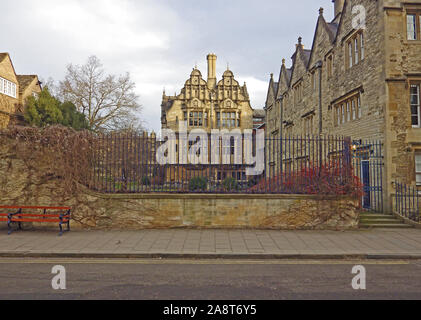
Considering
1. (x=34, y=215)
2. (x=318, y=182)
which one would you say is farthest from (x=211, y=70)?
(x=34, y=215)

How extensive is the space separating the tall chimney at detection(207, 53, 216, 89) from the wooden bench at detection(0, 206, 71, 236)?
34.6 meters

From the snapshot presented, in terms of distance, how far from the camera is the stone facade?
39750 millimetres

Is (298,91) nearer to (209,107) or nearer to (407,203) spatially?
(407,203)

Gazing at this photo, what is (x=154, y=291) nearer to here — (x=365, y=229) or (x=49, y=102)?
(x=365, y=229)

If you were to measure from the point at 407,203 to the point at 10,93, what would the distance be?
105 ft

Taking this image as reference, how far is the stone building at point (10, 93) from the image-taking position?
92.7 feet

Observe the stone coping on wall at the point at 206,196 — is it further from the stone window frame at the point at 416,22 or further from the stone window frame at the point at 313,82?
the stone window frame at the point at 313,82

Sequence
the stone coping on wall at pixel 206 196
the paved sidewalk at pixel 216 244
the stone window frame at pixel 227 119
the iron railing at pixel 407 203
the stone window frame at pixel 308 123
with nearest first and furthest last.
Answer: the paved sidewalk at pixel 216 244 < the stone coping on wall at pixel 206 196 < the iron railing at pixel 407 203 < the stone window frame at pixel 308 123 < the stone window frame at pixel 227 119

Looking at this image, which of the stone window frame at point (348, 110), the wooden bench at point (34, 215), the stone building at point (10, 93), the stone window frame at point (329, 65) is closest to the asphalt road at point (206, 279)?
the wooden bench at point (34, 215)

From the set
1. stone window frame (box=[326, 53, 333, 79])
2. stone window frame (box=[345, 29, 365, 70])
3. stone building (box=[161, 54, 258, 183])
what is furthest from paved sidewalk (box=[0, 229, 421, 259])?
stone building (box=[161, 54, 258, 183])

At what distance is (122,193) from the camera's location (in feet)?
36.4

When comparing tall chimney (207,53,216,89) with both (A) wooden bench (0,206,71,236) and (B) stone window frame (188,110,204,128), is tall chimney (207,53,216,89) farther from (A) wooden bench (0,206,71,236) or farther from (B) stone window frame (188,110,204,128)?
(A) wooden bench (0,206,71,236)

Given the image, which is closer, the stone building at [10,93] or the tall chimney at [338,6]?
the tall chimney at [338,6]

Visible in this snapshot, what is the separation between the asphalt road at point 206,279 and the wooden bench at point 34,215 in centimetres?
269
